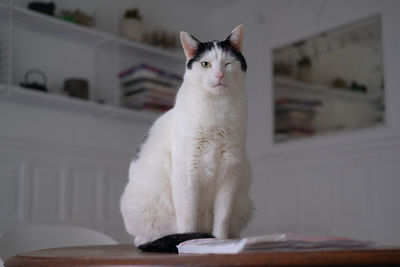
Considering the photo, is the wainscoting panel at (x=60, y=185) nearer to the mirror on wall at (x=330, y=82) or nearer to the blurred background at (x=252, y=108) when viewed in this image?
the blurred background at (x=252, y=108)

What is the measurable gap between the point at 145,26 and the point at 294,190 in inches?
74.4

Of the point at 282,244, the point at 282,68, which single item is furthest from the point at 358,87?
the point at 282,244

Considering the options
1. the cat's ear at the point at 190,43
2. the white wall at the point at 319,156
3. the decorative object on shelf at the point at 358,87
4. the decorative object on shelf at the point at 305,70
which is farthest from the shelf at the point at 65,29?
the cat's ear at the point at 190,43

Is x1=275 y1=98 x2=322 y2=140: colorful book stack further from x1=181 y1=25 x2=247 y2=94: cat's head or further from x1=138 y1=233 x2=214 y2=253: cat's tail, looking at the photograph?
x1=138 y1=233 x2=214 y2=253: cat's tail

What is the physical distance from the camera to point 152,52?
364 centimetres

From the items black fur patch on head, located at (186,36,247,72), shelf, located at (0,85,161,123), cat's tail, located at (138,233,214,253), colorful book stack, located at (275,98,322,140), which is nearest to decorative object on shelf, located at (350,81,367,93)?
colorful book stack, located at (275,98,322,140)

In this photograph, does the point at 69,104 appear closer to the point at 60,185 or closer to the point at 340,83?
the point at 60,185

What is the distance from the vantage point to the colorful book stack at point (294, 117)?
331cm

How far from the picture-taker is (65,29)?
305 cm

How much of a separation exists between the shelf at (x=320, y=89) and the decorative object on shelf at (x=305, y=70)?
4 centimetres

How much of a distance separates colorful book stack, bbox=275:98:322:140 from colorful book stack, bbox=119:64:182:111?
2.93 ft

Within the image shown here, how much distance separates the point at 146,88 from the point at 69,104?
2.02 feet

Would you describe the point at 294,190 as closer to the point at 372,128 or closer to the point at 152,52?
the point at 372,128

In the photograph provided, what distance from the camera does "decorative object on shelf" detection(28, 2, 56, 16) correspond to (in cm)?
288
